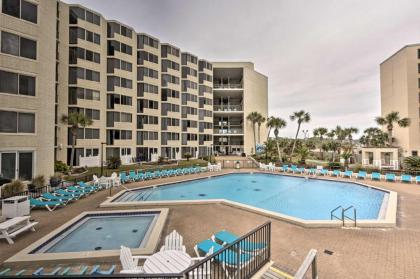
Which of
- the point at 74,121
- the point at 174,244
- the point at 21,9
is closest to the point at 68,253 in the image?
the point at 174,244

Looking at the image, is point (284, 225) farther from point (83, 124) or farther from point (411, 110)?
point (411, 110)

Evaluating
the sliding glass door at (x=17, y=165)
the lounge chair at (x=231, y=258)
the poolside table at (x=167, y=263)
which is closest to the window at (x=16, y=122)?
the sliding glass door at (x=17, y=165)

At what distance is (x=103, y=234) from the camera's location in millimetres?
7875

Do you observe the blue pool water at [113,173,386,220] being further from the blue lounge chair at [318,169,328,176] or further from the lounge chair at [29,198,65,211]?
the lounge chair at [29,198,65,211]

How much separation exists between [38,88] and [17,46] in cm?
306

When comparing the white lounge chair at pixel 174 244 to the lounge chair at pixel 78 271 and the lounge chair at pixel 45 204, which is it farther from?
the lounge chair at pixel 45 204

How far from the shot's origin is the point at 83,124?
2294cm

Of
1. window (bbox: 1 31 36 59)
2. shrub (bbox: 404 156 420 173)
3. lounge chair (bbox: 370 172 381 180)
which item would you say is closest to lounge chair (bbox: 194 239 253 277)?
window (bbox: 1 31 36 59)

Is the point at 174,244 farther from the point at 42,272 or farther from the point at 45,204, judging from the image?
the point at 45,204

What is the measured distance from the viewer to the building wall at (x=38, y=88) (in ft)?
41.4

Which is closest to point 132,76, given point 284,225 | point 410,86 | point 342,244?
point 284,225

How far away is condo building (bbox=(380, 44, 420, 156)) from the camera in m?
30.3

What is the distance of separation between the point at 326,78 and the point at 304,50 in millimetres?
10901

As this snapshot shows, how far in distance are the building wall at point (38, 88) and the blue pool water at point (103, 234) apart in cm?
909
